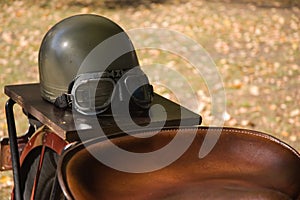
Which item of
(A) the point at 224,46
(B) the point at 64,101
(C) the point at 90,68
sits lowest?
(A) the point at 224,46

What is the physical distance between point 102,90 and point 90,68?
0.36ft

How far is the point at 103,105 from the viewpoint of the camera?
2496 mm

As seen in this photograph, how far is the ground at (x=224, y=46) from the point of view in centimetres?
643

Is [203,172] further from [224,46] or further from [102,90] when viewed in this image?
[224,46]

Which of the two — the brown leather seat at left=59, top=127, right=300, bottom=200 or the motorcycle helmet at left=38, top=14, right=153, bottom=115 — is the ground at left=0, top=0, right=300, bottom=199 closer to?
the motorcycle helmet at left=38, top=14, right=153, bottom=115

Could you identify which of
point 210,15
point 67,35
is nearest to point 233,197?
point 67,35

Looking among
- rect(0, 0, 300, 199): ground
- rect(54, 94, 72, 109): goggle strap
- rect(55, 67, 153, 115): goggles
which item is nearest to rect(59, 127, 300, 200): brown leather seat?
rect(55, 67, 153, 115): goggles

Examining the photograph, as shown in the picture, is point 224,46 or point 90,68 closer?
point 90,68

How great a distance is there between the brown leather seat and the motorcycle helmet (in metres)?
0.60

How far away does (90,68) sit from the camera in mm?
2525

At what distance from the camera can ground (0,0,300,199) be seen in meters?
6.43

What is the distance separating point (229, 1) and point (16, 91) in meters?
8.84

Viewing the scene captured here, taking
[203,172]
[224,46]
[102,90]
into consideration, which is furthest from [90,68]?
[224,46]

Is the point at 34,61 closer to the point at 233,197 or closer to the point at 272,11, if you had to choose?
the point at 272,11
